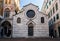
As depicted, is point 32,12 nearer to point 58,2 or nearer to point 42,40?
point 58,2

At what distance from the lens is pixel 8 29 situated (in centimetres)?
3506

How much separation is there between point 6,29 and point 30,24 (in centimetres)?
577

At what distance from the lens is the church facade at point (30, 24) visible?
33.7 meters

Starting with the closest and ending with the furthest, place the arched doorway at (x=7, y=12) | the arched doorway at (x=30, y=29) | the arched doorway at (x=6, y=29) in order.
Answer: the arched doorway at (x=30, y=29) → the arched doorway at (x=6, y=29) → the arched doorway at (x=7, y=12)

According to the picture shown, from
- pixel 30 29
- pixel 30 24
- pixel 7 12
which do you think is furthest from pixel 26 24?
pixel 7 12

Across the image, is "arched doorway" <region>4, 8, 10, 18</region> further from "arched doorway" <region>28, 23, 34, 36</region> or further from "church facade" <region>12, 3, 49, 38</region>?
"arched doorway" <region>28, 23, 34, 36</region>

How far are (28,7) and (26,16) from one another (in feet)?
7.48

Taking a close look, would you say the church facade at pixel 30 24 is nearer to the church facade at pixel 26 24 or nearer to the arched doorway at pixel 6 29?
the church facade at pixel 26 24

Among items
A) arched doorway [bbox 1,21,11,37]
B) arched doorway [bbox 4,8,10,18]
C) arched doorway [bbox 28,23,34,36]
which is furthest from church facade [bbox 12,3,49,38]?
arched doorway [bbox 4,8,10,18]

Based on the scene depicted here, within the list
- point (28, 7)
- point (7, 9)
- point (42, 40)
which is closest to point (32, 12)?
point (28, 7)

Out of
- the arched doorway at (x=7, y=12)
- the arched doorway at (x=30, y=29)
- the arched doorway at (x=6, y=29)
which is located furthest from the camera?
the arched doorway at (x=7, y=12)

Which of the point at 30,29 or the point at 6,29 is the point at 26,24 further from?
the point at 6,29

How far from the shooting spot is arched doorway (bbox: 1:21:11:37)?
34.6 m

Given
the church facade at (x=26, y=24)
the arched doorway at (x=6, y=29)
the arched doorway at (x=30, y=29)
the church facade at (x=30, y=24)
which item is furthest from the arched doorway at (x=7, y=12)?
the arched doorway at (x=30, y=29)
